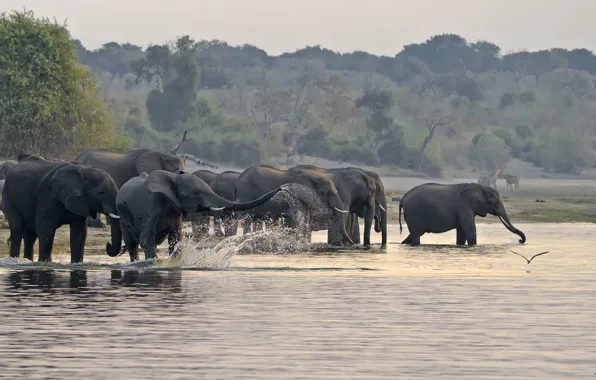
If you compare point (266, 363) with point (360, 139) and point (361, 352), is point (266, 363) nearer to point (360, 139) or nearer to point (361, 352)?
point (361, 352)

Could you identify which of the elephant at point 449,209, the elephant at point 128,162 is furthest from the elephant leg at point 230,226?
the elephant at point 449,209

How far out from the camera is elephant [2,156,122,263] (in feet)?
80.6

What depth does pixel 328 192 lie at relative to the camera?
34406 mm

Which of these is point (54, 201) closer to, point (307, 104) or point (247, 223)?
point (247, 223)

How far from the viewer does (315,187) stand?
113ft

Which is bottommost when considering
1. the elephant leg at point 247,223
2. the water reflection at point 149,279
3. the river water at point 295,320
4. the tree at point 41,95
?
the river water at point 295,320

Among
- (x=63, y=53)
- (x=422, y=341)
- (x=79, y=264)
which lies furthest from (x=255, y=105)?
(x=422, y=341)

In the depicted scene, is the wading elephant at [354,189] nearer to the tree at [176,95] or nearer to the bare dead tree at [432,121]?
the bare dead tree at [432,121]

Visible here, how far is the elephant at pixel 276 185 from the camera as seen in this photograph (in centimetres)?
3419

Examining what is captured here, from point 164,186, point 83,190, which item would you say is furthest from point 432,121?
point 83,190

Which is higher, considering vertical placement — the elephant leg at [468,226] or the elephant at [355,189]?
the elephant at [355,189]

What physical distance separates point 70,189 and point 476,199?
48.0 feet

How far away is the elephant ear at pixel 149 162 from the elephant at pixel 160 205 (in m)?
10.5

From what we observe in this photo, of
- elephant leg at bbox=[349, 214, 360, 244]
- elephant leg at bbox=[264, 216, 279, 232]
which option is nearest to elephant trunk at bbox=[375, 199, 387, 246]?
elephant leg at bbox=[349, 214, 360, 244]
